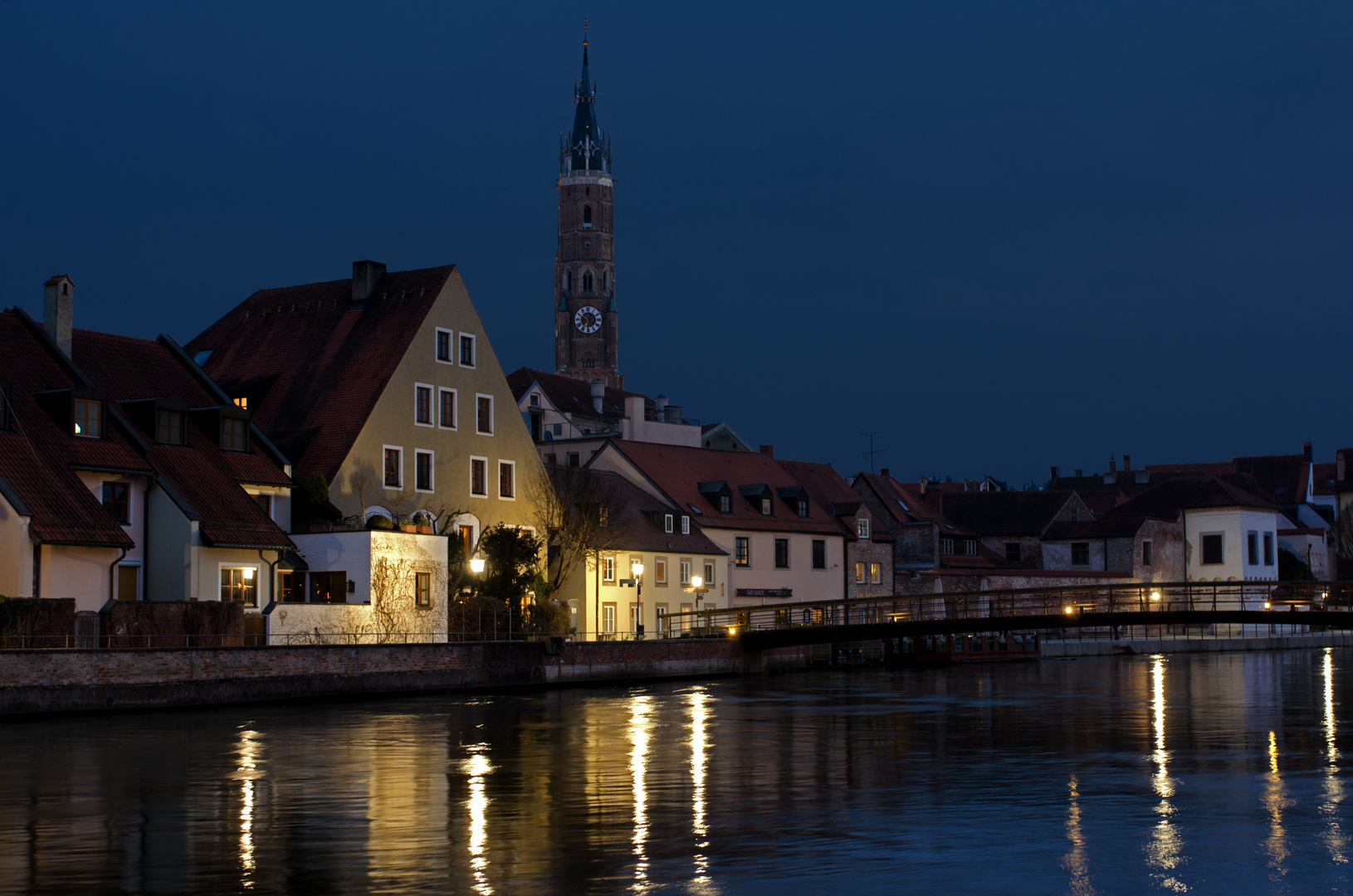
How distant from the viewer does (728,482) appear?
3191 inches

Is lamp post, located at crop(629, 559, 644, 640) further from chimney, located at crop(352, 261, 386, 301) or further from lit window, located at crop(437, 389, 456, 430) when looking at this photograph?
chimney, located at crop(352, 261, 386, 301)

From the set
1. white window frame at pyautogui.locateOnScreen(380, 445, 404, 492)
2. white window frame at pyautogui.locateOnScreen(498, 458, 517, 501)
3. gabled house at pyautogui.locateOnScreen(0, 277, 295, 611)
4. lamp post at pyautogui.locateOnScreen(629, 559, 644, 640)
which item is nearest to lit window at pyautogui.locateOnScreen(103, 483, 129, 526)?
gabled house at pyautogui.locateOnScreen(0, 277, 295, 611)

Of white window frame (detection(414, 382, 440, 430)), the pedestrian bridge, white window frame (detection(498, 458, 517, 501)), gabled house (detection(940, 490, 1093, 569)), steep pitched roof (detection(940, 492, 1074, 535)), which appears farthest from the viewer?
steep pitched roof (detection(940, 492, 1074, 535))

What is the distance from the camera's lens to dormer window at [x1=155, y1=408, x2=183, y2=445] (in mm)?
49594

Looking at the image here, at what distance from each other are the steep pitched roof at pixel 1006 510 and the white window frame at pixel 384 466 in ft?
173

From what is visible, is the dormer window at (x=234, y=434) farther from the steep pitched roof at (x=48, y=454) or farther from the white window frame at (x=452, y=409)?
the white window frame at (x=452, y=409)

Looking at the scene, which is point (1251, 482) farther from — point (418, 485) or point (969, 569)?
point (418, 485)

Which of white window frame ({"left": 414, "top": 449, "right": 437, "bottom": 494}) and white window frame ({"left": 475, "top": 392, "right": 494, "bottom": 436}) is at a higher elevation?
white window frame ({"left": 475, "top": 392, "right": 494, "bottom": 436})

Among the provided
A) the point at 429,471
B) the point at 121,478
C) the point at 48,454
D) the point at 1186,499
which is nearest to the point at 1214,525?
Answer: the point at 1186,499

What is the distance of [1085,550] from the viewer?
10125cm

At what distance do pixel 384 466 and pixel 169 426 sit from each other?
9.26m

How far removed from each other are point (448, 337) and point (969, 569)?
42.3 meters

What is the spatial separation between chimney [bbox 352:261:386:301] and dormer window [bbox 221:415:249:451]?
1141 cm

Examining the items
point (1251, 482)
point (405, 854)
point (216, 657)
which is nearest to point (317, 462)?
point (216, 657)
